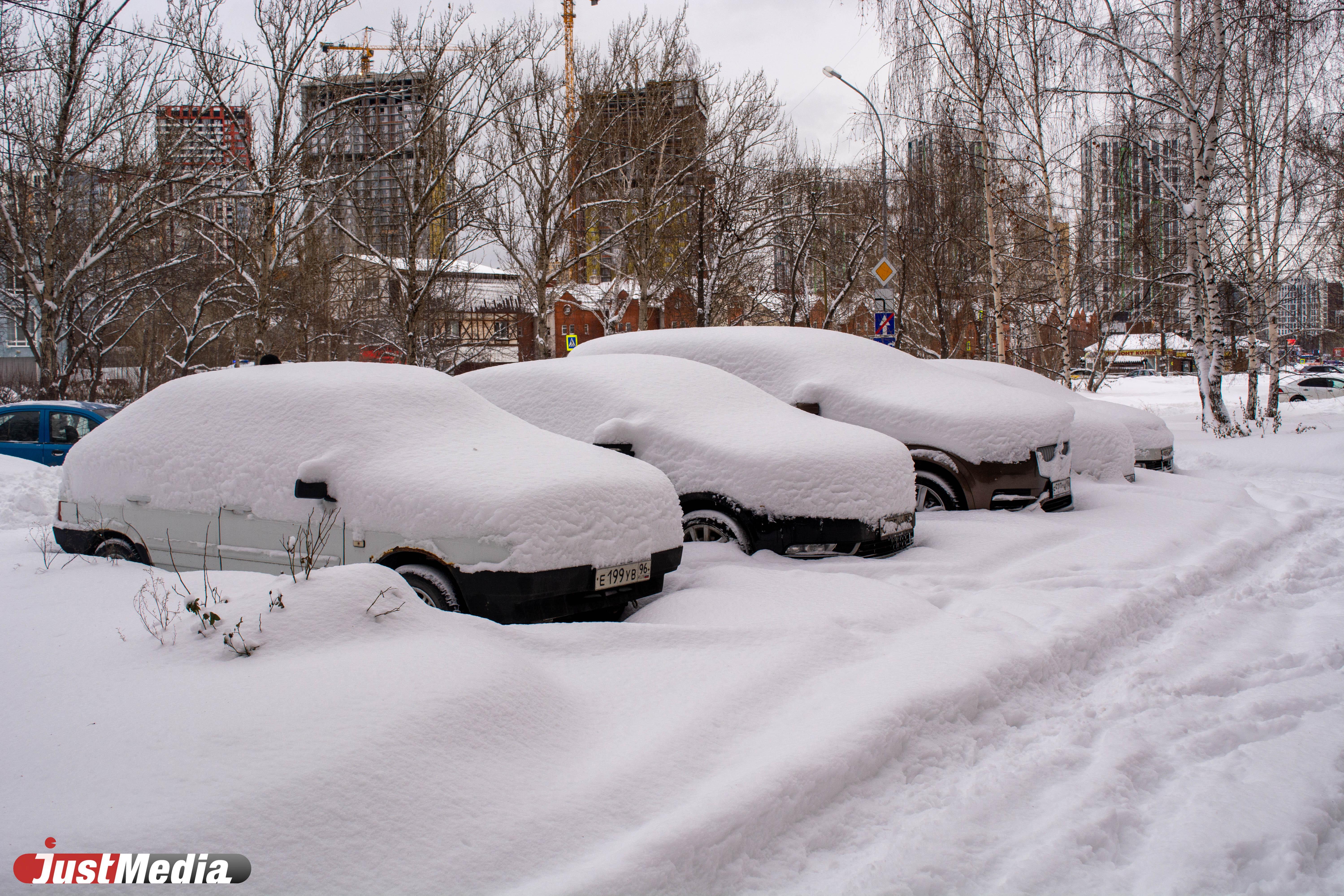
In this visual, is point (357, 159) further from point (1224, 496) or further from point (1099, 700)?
point (1099, 700)

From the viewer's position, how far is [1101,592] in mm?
5121

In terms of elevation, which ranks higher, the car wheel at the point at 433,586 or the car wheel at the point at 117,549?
the car wheel at the point at 117,549

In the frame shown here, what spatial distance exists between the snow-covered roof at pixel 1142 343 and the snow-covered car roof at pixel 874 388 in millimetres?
12255

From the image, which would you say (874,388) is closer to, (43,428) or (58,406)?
(58,406)

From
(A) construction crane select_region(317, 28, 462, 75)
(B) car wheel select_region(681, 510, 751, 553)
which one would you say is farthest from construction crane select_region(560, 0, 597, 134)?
(B) car wheel select_region(681, 510, 751, 553)

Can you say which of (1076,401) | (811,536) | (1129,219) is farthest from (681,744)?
(1129,219)

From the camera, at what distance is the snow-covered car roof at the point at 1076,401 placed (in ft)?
35.9

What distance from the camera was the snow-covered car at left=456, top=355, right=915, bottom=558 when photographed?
577cm

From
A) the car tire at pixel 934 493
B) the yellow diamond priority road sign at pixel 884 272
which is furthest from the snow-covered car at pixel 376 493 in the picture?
the yellow diamond priority road sign at pixel 884 272

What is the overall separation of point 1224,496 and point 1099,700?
6653 millimetres

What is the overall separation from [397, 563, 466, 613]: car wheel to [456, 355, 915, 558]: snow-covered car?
1.57m

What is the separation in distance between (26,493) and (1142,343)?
153ft

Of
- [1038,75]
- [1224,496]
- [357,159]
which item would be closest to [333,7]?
[357,159]

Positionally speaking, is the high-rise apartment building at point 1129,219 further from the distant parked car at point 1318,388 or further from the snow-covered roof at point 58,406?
the distant parked car at point 1318,388
